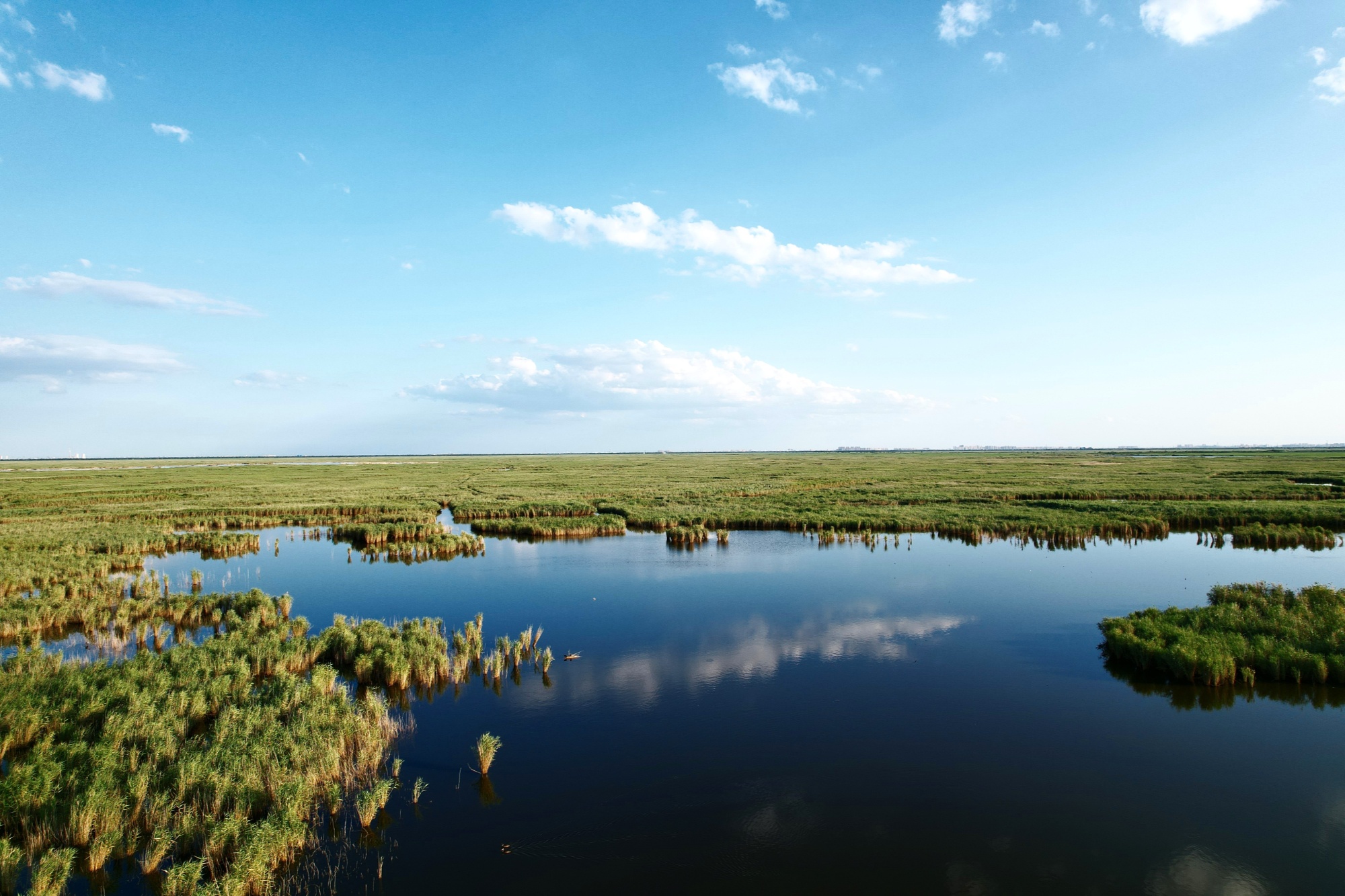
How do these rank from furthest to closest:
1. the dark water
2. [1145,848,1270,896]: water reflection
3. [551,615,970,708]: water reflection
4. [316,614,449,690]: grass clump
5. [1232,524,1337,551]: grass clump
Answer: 1. [1232,524,1337,551]: grass clump
2. [551,615,970,708]: water reflection
3. [316,614,449,690]: grass clump
4. the dark water
5. [1145,848,1270,896]: water reflection

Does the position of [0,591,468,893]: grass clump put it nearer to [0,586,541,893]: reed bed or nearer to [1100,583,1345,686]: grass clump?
[0,586,541,893]: reed bed

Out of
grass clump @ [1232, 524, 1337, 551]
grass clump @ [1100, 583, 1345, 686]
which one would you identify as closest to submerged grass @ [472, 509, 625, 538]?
grass clump @ [1100, 583, 1345, 686]

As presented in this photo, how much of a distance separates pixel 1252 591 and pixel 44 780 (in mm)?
31281

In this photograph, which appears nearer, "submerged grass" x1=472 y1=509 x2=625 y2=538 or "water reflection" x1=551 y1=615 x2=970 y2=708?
"water reflection" x1=551 y1=615 x2=970 y2=708

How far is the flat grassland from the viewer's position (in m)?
34.9

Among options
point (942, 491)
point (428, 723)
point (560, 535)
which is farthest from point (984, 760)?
point (942, 491)

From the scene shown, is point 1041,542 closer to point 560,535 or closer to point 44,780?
point 560,535

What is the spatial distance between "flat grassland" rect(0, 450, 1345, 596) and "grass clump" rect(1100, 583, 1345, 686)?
17.2 metres

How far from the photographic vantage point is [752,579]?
27.6 meters

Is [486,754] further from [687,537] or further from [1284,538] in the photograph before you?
[1284,538]

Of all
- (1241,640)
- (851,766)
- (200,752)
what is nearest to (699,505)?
(1241,640)

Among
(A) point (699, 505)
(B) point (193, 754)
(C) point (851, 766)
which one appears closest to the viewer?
(B) point (193, 754)

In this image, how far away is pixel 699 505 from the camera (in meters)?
51.7

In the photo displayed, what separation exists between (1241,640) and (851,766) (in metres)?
12.5
